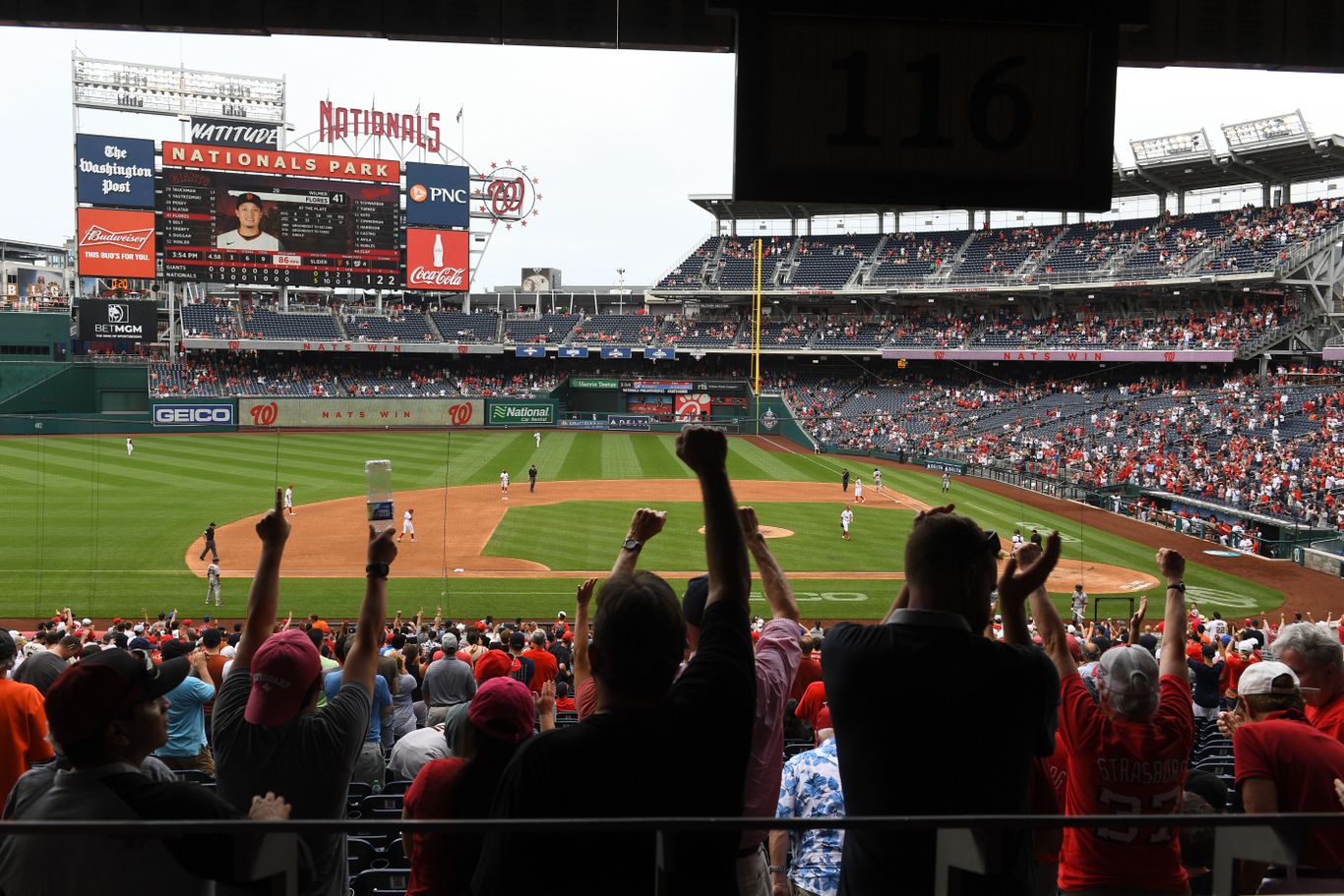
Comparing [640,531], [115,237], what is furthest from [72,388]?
[640,531]

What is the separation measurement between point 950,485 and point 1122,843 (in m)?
36.4

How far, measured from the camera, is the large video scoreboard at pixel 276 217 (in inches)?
2207

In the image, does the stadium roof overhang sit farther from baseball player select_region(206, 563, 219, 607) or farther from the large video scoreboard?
baseball player select_region(206, 563, 219, 607)

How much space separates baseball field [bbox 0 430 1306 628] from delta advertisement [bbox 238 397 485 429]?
986 centimetres

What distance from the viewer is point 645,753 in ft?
8.46

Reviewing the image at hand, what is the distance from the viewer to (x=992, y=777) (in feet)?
9.60

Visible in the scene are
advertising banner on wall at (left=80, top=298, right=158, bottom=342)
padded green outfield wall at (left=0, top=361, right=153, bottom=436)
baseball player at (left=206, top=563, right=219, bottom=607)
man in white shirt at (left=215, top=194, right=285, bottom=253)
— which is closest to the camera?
baseball player at (left=206, top=563, right=219, bottom=607)

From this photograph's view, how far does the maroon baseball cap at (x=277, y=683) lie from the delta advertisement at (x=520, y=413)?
55912 millimetres

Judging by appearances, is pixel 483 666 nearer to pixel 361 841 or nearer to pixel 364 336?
pixel 361 841

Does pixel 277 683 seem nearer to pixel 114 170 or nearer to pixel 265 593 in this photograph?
pixel 265 593

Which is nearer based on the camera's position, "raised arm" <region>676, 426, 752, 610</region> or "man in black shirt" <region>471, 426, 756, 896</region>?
"man in black shirt" <region>471, 426, 756, 896</region>

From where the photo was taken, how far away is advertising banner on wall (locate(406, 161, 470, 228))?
62156mm

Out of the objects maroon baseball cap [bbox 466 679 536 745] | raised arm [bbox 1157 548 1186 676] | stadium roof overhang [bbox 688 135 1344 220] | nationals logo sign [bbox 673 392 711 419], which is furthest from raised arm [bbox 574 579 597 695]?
nationals logo sign [bbox 673 392 711 419]

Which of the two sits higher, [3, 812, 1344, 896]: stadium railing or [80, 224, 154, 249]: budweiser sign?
[80, 224, 154, 249]: budweiser sign
